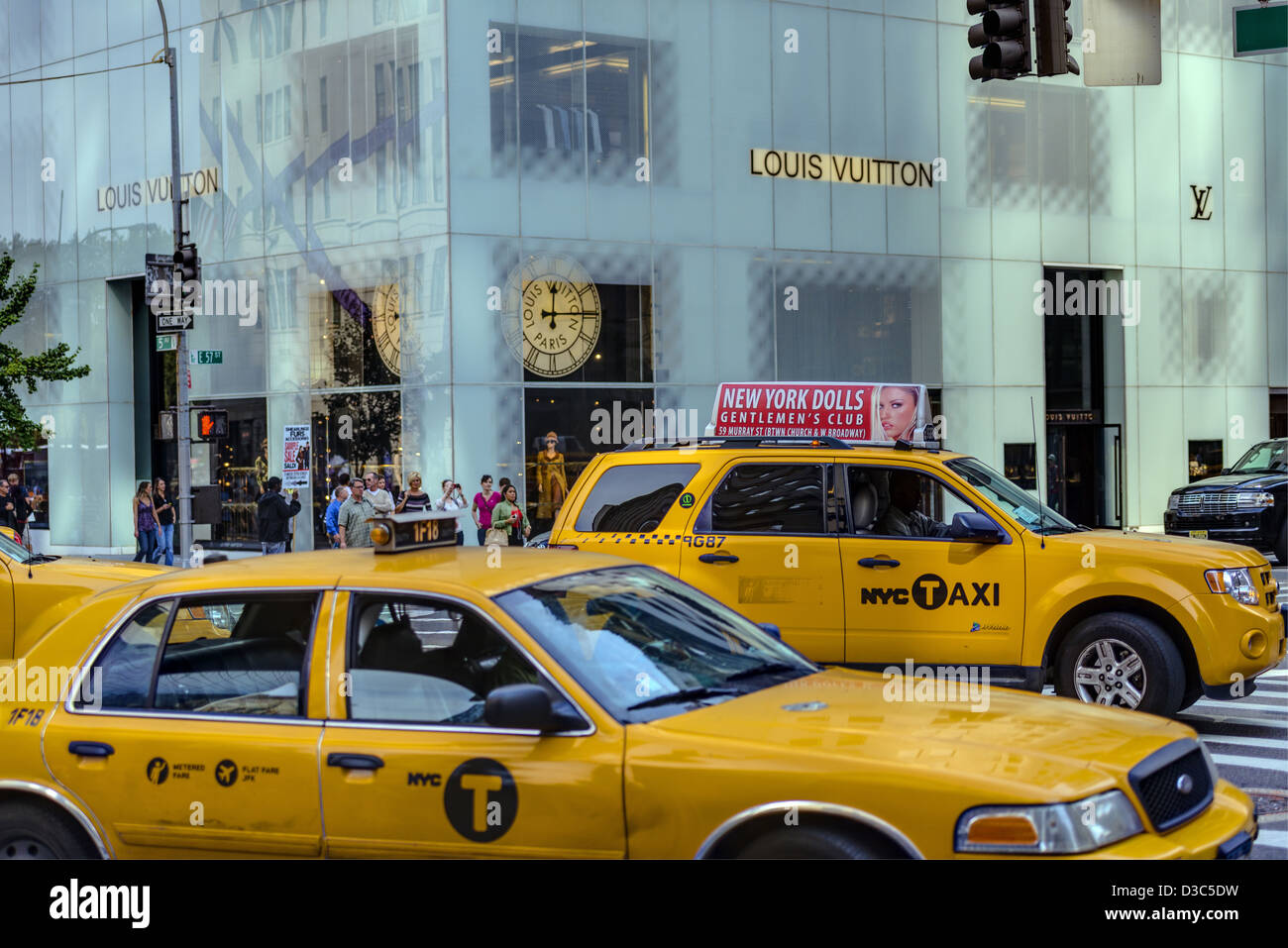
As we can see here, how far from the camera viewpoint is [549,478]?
89.1ft

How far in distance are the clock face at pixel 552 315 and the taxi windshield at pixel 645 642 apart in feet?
70.3

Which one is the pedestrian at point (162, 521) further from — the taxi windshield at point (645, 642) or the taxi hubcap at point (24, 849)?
the taxi windshield at point (645, 642)

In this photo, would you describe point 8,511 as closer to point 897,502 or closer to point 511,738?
point 897,502

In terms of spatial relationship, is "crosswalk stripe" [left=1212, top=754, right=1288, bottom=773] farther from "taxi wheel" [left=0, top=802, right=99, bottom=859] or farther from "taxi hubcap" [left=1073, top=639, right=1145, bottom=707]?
"taxi wheel" [left=0, top=802, right=99, bottom=859]

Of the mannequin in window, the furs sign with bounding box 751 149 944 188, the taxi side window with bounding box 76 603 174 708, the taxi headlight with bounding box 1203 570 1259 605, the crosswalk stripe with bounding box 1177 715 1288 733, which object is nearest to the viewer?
the taxi side window with bounding box 76 603 174 708

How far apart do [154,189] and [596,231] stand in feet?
37.6

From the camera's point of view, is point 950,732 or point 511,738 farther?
point 511,738

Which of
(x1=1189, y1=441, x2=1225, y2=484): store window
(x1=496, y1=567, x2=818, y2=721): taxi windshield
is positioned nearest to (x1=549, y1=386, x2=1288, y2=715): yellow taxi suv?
(x1=496, y1=567, x2=818, y2=721): taxi windshield

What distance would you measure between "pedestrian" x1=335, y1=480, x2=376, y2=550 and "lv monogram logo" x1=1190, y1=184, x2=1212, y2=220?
22054 mm

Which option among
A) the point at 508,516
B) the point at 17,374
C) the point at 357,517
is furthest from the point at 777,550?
the point at 17,374

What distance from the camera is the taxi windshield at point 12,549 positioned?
430 inches

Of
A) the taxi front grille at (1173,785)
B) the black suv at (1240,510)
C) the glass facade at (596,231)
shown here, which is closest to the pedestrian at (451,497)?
the glass facade at (596,231)

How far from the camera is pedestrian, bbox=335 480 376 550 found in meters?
20.7
